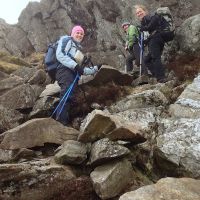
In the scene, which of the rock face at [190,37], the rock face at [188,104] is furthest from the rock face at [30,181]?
the rock face at [190,37]

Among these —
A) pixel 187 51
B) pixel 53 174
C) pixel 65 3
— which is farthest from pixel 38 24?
pixel 53 174

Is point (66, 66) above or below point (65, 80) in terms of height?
above

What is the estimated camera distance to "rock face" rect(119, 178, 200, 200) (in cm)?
759

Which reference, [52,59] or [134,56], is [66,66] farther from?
[134,56]

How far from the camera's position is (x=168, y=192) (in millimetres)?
7766

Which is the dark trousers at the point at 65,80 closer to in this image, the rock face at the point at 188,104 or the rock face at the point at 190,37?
the rock face at the point at 188,104

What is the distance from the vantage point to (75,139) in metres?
11.8

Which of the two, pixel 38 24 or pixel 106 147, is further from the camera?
pixel 38 24

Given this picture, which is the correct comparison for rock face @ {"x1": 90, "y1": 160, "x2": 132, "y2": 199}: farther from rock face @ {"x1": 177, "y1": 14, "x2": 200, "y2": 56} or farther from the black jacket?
rock face @ {"x1": 177, "y1": 14, "x2": 200, "y2": 56}

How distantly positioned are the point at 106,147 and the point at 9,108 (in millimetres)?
6576

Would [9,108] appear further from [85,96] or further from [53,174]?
[53,174]

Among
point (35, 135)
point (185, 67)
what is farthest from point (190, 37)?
point (35, 135)

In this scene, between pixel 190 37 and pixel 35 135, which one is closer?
pixel 35 135

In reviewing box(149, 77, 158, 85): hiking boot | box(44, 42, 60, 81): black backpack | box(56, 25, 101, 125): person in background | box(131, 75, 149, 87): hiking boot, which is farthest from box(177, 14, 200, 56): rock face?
box(44, 42, 60, 81): black backpack
